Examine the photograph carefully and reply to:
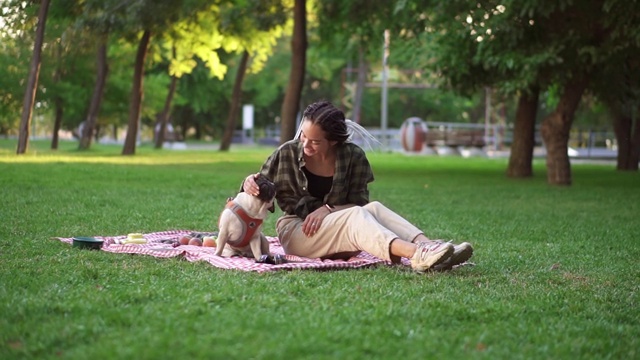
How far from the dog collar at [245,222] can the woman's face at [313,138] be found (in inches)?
28.3

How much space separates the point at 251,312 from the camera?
6184mm

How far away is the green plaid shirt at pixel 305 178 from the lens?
8.70 metres

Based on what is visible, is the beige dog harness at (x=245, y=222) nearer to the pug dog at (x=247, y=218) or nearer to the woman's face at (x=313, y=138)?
the pug dog at (x=247, y=218)

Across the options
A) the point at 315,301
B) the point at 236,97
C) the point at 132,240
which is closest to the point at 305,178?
the point at 132,240

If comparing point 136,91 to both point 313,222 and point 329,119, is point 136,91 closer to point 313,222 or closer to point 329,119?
point 313,222

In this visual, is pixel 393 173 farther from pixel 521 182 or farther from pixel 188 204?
pixel 188 204

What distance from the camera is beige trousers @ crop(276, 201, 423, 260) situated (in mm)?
8188

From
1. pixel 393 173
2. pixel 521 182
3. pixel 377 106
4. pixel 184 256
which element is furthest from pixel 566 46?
pixel 377 106

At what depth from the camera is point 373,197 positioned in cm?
1850

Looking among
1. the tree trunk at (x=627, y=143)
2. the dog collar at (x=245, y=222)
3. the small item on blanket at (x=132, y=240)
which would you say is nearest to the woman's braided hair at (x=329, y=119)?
the dog collar at (x=245, y=222)

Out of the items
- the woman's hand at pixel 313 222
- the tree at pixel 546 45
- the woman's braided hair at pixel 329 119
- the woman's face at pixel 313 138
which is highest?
the tree at pixel 546 45

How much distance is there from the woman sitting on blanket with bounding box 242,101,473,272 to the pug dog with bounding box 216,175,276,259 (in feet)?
0.32

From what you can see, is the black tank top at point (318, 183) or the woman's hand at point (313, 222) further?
the black tank top at point (318, 183)

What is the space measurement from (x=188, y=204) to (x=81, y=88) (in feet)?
Result: 87.0
